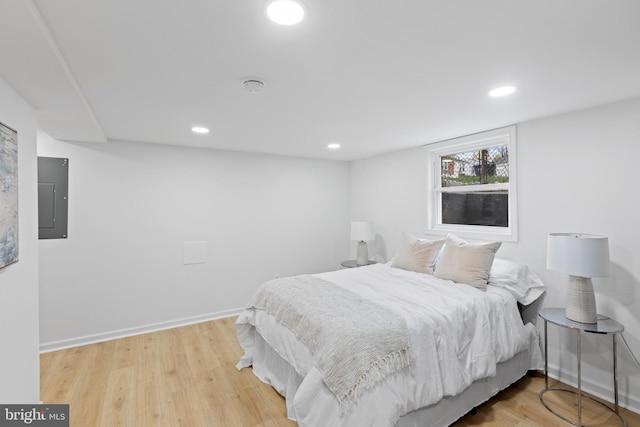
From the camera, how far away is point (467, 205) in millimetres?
3418

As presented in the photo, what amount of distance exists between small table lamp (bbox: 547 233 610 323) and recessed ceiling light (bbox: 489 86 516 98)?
1.07 meters

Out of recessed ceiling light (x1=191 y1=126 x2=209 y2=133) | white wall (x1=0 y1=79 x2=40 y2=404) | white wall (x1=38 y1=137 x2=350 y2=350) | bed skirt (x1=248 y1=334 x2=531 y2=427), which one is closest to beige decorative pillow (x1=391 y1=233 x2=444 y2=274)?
bed skirt (x1=248 y1=334 x2=531 y2=427)

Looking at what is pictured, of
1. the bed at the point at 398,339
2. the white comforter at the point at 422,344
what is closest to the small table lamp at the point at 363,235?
the bed at the point at 398,339

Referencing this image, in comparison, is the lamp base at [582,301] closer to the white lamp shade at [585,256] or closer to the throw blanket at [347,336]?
the white lamp shade at [585,256]

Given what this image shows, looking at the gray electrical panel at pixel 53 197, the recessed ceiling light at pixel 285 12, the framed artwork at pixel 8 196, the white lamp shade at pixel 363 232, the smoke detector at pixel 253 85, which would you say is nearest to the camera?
the recessed ceiling light at pixel 285 12

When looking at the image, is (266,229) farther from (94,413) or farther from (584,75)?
(584,75)

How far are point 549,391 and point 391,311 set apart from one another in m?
1.57

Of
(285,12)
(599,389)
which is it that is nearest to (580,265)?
(599,389)

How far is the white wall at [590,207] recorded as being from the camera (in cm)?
215

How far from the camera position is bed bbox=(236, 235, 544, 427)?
1642 millimetres

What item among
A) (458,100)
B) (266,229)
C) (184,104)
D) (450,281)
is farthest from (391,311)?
(266,229)

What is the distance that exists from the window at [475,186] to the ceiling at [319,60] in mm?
462

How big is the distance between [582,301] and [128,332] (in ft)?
14.1

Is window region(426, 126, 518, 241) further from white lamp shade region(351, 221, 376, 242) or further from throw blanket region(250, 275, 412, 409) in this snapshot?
throw blanket region(250, 275, 412, 409)
